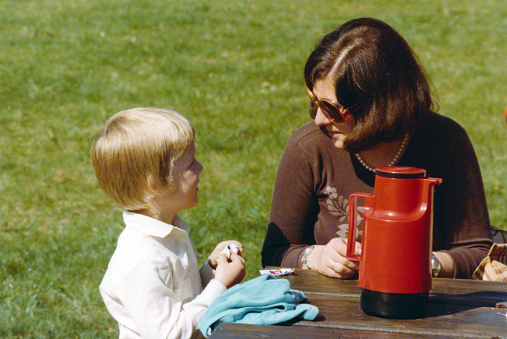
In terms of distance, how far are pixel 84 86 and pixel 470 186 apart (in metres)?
5.32

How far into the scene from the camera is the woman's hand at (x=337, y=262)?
215 cm

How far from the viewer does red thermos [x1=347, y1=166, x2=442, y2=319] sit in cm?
168

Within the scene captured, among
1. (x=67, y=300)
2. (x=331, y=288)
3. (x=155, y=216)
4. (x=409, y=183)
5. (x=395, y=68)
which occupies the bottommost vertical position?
(x=67, y=300)

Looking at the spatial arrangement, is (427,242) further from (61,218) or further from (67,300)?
(61,218)

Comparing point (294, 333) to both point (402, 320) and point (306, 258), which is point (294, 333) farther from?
point (306, 258)

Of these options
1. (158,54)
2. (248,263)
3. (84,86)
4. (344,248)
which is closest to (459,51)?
(158,54)

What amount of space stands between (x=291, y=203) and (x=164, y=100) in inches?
170

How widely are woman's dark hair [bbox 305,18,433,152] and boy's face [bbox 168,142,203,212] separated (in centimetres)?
58

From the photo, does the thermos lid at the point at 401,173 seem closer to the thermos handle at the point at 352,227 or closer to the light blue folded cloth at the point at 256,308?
the thermos handle at the point at 352,227

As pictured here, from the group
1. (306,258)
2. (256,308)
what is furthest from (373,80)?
(256,308)

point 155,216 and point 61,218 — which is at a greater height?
point 155,216

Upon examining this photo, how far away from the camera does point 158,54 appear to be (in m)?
7.96

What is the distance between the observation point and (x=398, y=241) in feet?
5.55

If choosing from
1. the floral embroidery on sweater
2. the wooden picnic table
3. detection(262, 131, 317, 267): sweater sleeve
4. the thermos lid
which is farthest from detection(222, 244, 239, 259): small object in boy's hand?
the thermos lid
